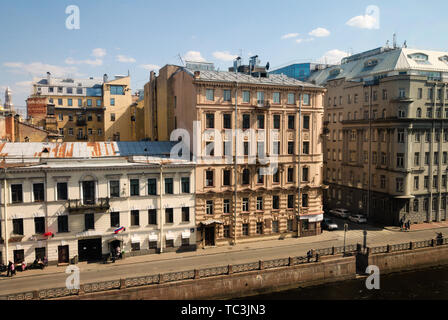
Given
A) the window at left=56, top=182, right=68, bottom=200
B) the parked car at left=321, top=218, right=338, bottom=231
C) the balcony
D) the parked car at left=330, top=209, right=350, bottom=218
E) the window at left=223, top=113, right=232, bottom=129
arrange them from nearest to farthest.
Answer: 1. the balcony
2. the window at left=56, top=182, right=68, bottom=200
3. the window at left=223, top=113, right=232, bottom=129
4. the parked car at left=321, top=218, right=338, bottom=231
5. the parked car at left=330, top=209, right=350, bottom=218

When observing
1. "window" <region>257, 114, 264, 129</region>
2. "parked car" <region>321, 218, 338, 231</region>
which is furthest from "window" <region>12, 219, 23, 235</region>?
"parked car" <region>321, 218, 338, 231</region>

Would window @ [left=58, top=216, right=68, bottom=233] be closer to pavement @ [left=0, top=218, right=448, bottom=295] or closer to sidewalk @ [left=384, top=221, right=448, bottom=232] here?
pavement @ [left=0, top=218, right=448, bottom=295]

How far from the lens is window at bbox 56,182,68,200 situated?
34800mm

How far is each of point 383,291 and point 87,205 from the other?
2877 cm

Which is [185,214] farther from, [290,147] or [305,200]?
[305,200]

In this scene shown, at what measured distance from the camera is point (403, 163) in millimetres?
49312

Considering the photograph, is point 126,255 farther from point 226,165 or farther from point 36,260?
point 226,165

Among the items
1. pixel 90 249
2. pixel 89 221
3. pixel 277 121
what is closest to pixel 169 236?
pixel 90 249

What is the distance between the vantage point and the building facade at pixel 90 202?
33.8m

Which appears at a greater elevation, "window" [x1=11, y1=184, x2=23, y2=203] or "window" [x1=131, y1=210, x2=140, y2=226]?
"window" [x1=11, y1=184, x2=23, y2=203]

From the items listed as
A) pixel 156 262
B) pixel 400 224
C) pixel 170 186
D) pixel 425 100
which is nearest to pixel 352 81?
pixel 425 100

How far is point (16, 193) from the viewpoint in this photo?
110 feet

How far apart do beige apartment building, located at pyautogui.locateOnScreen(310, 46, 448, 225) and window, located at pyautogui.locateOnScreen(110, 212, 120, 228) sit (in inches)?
1043
